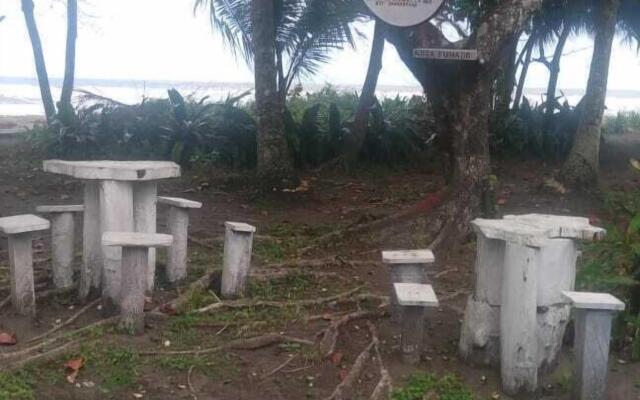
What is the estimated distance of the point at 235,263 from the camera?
5734mm

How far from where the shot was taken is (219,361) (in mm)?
4551

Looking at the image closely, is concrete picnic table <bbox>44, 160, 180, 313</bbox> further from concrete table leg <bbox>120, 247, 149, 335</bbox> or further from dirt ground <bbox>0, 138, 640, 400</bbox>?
concrete table leg <bbox>120, 247, 149, 335</bbox>

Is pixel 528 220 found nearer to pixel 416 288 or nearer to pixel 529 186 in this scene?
pixel 416 288

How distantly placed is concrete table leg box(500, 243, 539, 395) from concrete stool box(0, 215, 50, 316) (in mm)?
2805

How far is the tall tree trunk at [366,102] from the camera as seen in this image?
12.1 metres

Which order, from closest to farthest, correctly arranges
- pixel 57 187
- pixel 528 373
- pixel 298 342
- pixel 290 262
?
pixel 528 373
pixel 298 342
pixel 290 262
pixel 57 187

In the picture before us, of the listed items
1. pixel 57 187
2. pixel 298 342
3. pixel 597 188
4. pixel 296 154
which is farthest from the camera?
pixel 296 154

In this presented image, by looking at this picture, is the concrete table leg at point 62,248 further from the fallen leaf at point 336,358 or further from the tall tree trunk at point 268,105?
the tall tree trunk at point 268,105

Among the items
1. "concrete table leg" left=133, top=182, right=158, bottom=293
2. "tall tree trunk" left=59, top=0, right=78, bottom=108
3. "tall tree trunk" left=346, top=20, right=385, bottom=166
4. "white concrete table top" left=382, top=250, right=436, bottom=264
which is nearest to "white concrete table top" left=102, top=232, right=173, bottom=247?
"concrete table leg" left=133, top=182, right=158, bottom=293

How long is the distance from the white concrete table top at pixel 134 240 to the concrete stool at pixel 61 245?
99 centimetres

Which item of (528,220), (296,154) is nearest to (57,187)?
(296,154)

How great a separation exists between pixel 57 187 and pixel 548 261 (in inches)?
277

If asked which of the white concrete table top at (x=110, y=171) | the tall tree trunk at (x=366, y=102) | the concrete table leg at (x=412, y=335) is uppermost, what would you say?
the tall tree trunk at (x=366, y=102)

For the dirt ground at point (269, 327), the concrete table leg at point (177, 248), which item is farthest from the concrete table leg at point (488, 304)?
the concrete table leg at point (177, 248)
